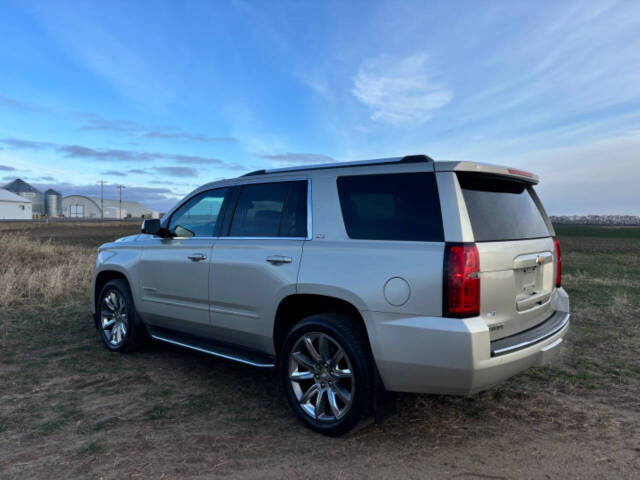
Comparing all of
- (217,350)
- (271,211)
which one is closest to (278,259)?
(271,211)

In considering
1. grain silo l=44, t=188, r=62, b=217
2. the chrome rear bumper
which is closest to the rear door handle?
the chrome rear bumper

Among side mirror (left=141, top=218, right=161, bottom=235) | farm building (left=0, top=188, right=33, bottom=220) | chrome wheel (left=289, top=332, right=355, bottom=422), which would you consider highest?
farm building (left=0, top=188, right=33, bottom=220)

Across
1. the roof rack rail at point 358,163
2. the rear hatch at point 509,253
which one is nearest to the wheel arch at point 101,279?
the roof rack rail at point 358,163

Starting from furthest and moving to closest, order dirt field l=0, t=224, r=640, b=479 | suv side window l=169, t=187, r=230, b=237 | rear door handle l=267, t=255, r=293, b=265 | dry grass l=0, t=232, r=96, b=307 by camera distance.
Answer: dry grass l=0, t=232, r=96, b=307
suv side window l=169, t=187, r=230, b=237
rear door handle l=267, t=255, r=293, b=265
dirt field l=0, t=224, r=640, b=479

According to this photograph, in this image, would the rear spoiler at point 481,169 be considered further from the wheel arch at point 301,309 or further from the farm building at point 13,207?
the farm building at point 13,207

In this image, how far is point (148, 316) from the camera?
510 cm

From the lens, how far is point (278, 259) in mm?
3730

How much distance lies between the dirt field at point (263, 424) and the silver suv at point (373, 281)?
1.20ft

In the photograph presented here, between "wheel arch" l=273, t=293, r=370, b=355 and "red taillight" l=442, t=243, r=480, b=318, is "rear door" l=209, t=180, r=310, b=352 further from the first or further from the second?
"red taillight" l=442, t=243, r=480, b=318

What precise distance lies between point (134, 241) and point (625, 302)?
7480 millimetres

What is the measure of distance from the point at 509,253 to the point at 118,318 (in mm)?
4346

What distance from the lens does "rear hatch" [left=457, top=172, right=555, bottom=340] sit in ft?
9.89

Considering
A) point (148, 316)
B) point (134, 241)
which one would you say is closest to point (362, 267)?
point (148, 316)

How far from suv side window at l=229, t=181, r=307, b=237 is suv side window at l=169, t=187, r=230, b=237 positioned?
31 centimetres
